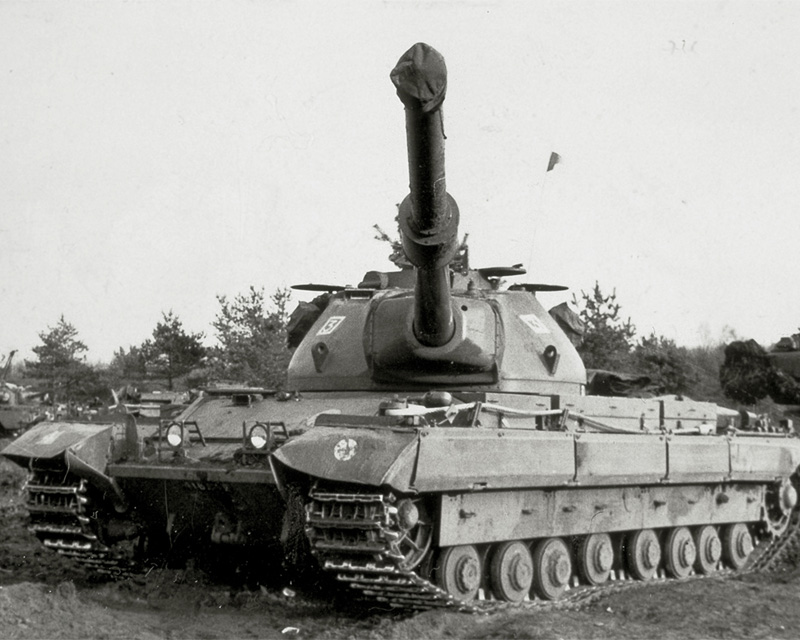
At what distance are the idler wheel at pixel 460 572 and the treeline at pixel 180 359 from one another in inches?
462

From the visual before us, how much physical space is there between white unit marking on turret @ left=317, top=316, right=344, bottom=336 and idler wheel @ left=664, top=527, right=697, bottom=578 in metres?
4.08

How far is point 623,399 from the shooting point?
10.8 m

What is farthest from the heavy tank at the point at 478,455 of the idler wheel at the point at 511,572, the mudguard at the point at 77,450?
the mudguard at the point at 77,450

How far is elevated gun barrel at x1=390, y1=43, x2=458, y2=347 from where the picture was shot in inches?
271

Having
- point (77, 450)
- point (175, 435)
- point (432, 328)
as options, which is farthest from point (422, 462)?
point (77, 450)

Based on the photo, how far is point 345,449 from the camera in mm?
8008

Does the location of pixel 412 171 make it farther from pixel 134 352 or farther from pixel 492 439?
pixel 134 352

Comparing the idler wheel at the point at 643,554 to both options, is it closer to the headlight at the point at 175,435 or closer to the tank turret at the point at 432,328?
the tank turret at the point at 432,328

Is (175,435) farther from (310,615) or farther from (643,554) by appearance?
(643,554)

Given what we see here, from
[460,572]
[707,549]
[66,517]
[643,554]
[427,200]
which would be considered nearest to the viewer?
[427,200]

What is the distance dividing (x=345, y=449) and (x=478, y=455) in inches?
Result: 44.2

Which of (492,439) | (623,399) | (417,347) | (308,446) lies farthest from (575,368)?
(308,446)

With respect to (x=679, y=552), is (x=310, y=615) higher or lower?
lower

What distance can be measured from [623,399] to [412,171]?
166 inches
